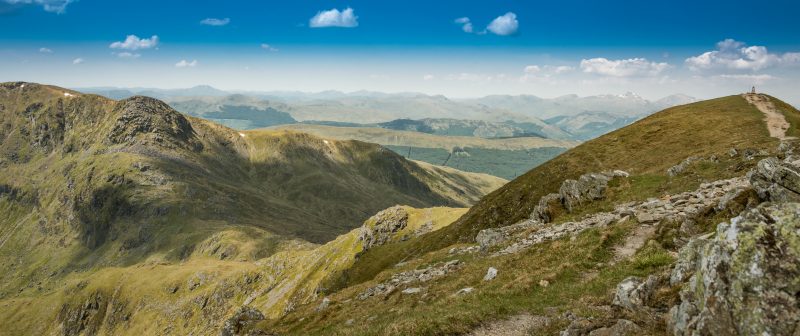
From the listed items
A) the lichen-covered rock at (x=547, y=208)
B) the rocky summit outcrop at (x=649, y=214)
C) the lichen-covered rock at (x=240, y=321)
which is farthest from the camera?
the lichen-covered rock at (x=547, y=208)

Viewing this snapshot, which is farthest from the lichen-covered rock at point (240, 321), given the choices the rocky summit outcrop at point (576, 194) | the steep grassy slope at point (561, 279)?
the rocky summit outcrop at point (576, 194)

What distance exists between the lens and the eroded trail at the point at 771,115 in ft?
222

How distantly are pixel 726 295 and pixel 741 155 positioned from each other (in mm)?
47798

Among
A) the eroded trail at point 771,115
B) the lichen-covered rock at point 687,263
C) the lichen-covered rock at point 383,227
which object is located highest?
the eroded trail at point 771,115

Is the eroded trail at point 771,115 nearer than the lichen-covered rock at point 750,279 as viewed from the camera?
No

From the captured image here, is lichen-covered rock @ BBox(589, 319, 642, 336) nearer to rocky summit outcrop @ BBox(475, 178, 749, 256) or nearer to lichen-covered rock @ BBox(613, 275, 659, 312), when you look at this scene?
lichen-covered rock @ BBox(613, 275, 659, 312)

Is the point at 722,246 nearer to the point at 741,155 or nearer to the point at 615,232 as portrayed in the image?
the point at 615,232

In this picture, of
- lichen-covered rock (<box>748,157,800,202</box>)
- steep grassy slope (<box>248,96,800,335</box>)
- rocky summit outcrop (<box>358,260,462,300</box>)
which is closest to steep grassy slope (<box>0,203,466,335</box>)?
rocky summit outcrop (<box>358,260,462,300</box>)

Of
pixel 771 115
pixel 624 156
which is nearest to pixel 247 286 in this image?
pixel 624 156

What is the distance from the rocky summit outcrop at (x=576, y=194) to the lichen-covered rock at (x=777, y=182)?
80.4ft

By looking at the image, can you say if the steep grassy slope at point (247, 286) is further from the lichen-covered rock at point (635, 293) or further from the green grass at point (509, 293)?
the lichen-covered rock at point (635, 293)

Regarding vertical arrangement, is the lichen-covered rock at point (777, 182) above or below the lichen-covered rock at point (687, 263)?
above

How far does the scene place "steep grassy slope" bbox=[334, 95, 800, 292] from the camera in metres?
69.9

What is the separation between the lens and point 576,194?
168ft
